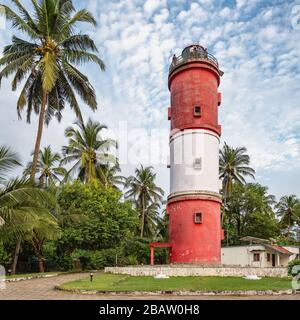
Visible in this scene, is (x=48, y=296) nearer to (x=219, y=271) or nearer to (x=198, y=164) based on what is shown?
(x=219, y=271)

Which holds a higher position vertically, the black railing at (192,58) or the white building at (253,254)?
the black railing at (192,58)

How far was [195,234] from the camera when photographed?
883 inches

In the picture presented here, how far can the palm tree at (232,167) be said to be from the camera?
43.9 m

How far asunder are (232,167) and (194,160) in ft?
71.6

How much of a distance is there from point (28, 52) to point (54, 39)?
1.83 metres

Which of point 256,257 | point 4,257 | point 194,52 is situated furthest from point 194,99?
point 4,257

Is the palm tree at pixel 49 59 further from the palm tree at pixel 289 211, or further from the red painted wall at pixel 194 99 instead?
the palm tree at pixel 289 211

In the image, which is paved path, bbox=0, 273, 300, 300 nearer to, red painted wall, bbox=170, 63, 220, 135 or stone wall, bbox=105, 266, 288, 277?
stone wall, bbox=105, 266, 288, 277

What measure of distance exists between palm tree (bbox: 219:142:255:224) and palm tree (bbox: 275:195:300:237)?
15.6 metres

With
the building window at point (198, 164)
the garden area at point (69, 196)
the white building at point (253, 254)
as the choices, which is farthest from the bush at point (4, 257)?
the white building at point (253, 254)

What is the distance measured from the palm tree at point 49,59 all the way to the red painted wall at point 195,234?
9.01 m

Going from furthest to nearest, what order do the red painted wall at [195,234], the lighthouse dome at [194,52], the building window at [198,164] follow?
the lighthouse dome at [194,52]
the building window at [198,164]
the red painted wall at [195,234]

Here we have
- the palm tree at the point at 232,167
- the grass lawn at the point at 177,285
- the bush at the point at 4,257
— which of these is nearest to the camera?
the grass lawn at the point at 177,285

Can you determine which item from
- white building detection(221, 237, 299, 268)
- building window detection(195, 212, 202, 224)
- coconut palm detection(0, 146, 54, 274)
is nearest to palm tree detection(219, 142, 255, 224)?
white building detection(221, 237, 299, 268)
